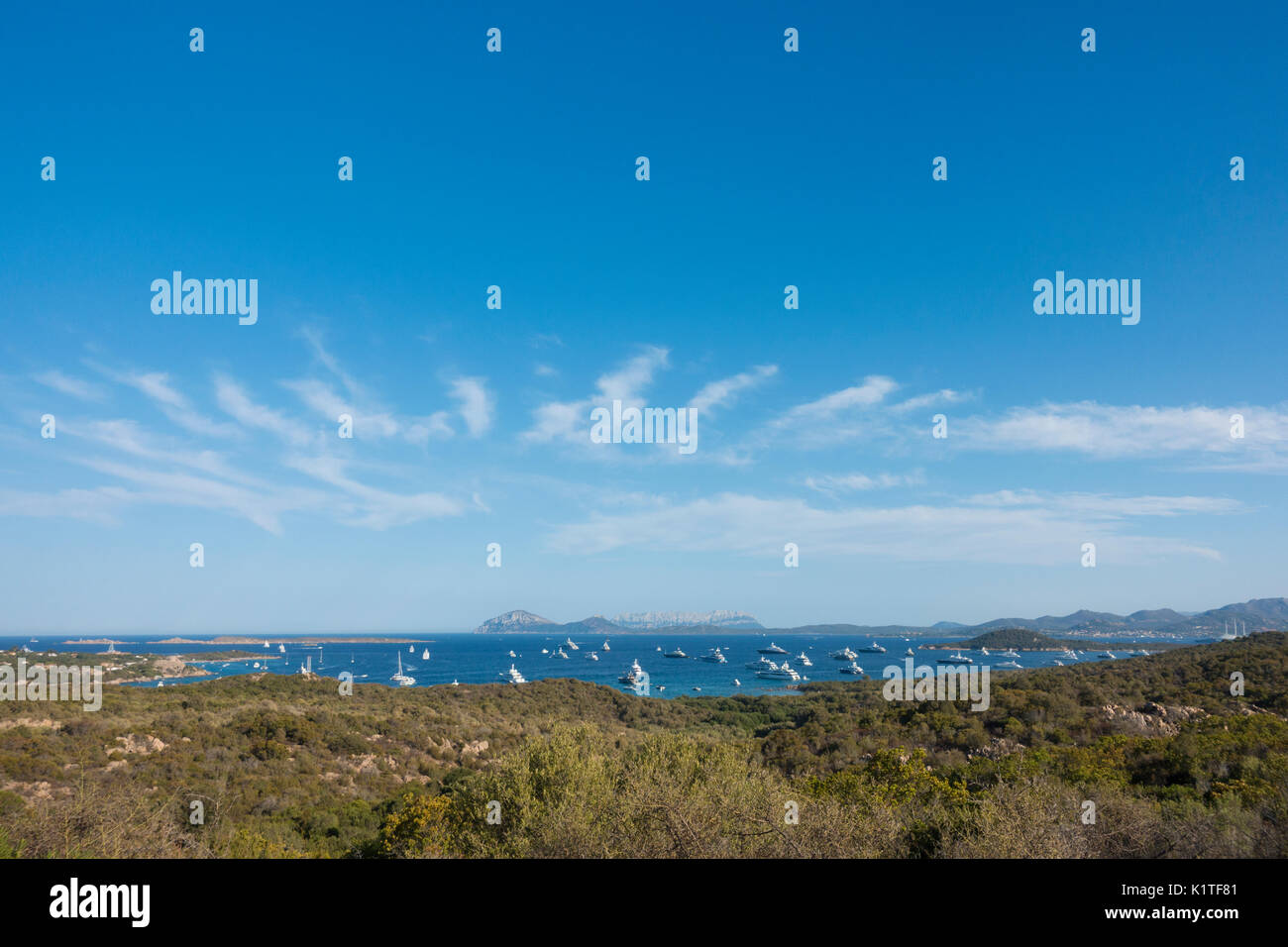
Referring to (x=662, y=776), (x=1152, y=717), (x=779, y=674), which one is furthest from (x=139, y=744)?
(x=779, y=674)

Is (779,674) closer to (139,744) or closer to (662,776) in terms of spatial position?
(139,744)

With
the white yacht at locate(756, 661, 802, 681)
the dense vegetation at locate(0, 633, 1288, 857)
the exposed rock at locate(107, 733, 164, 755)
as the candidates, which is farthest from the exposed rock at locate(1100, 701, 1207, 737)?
the white yacht at locate(756, 661, 802, 681)

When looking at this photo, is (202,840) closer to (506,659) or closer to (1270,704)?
(1270,704)

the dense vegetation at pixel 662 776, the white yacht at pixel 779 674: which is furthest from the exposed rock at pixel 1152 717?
the white yacht at pixel 779 674

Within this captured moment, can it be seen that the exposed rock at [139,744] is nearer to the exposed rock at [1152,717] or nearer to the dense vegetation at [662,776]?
the dense vegetation at [662,776]

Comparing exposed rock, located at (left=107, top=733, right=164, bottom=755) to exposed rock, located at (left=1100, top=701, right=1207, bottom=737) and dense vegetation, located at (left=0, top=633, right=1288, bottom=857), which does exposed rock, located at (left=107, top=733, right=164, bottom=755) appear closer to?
dense vegetation, located at (left=0, top=633, right=1288, bottom=857)
